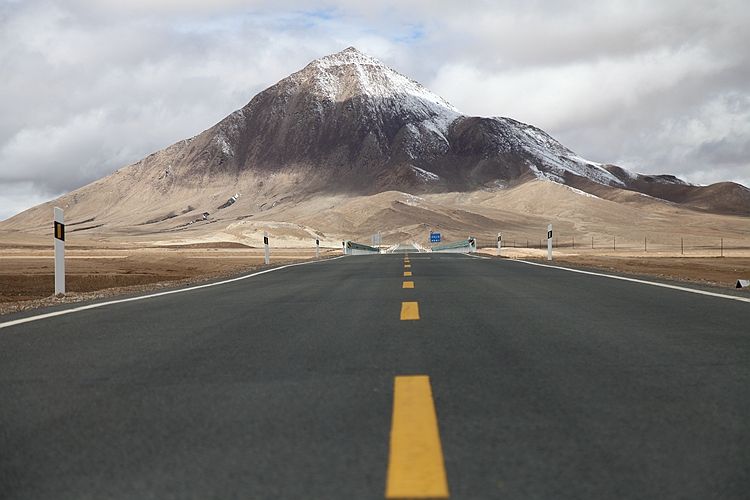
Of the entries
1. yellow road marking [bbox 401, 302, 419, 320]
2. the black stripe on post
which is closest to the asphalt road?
yellow road marking [bbox 401, 302, 419, 320]

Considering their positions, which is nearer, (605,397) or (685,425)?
(685,425)

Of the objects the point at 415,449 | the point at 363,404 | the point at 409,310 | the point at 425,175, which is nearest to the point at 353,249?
the point at 409,310

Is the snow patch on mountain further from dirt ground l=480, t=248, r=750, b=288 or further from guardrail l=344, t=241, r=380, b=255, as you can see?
dirt ground l=480, t=248, r=750, b=288

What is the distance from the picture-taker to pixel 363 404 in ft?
12.9

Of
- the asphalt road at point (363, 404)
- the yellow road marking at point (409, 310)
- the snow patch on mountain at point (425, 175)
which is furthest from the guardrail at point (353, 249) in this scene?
the snow patch on mountain at point (425, 175)

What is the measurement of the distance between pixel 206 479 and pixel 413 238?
385 feet

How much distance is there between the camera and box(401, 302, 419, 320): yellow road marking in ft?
25.0

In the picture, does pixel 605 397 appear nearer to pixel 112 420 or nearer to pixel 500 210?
pixel 112 420

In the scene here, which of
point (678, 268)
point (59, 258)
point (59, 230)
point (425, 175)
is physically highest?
point (425, 175)

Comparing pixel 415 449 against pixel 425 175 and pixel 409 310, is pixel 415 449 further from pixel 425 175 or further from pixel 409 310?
pixel 425 175

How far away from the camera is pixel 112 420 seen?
3.75m

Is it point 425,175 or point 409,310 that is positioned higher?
point 425,175

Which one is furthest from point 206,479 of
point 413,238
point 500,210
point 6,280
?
point 500,210

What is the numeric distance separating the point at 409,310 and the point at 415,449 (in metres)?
5.14
